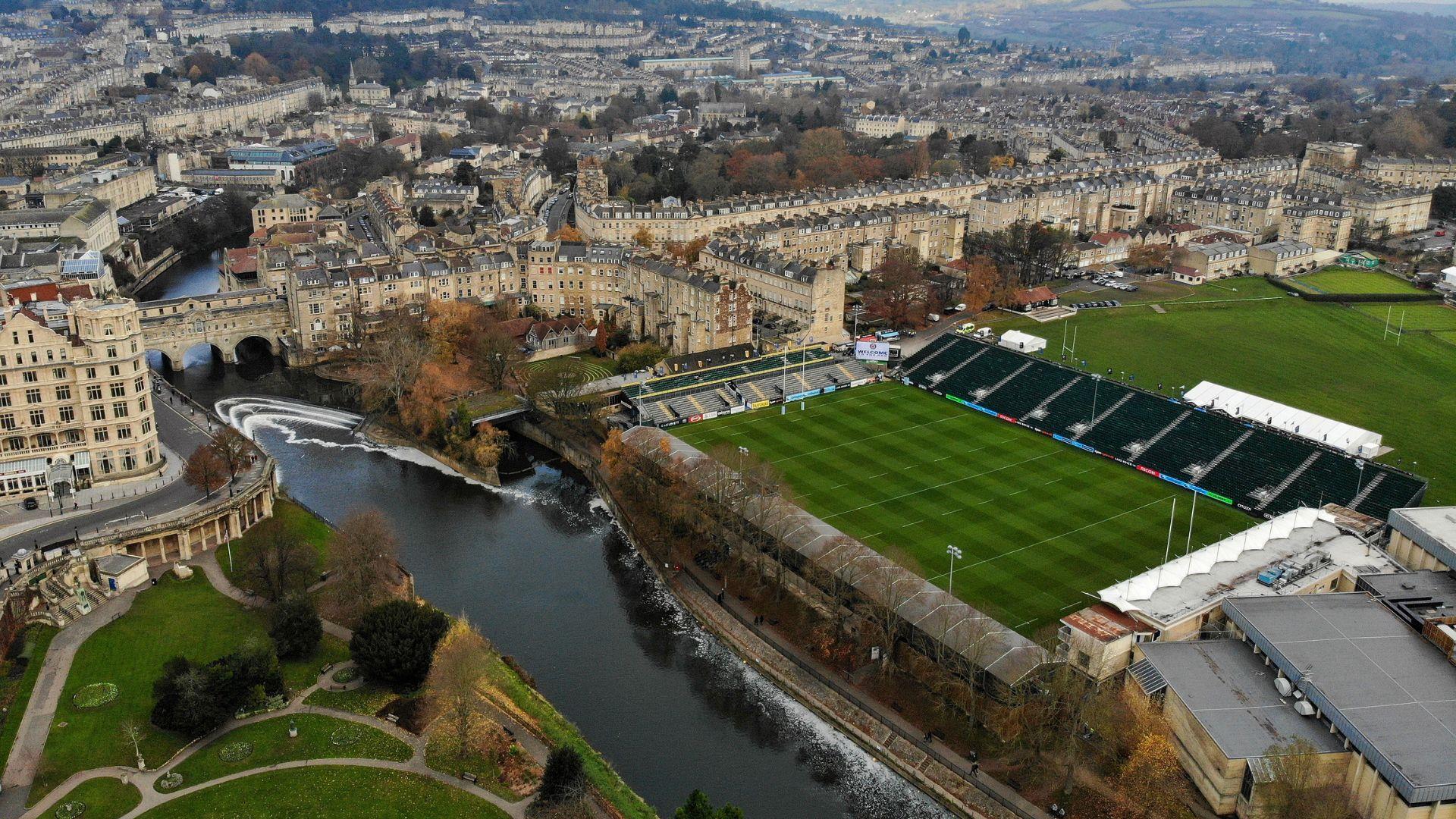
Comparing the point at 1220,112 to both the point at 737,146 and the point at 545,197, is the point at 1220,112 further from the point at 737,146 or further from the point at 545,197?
the point at 545,197

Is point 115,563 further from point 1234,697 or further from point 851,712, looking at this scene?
point 1234,697

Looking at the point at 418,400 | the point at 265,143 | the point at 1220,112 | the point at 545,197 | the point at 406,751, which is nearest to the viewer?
the point at 406,751

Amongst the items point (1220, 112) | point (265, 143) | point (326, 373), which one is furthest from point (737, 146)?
point (1220, 112)

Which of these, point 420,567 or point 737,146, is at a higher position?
point 737,146

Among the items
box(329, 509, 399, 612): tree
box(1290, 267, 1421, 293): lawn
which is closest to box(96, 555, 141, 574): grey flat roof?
box(329, 509, 399, 612): tree

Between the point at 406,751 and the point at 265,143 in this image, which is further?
the point at 265,143

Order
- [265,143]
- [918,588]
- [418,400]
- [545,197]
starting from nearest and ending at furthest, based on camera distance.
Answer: [918,588], [418,400], [545,197], [265,143]

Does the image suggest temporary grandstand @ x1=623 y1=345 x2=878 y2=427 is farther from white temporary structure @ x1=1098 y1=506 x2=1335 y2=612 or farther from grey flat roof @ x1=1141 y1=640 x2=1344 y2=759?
grey flat roof @ x1=1141 y1=640 x2=1344 y2=759
